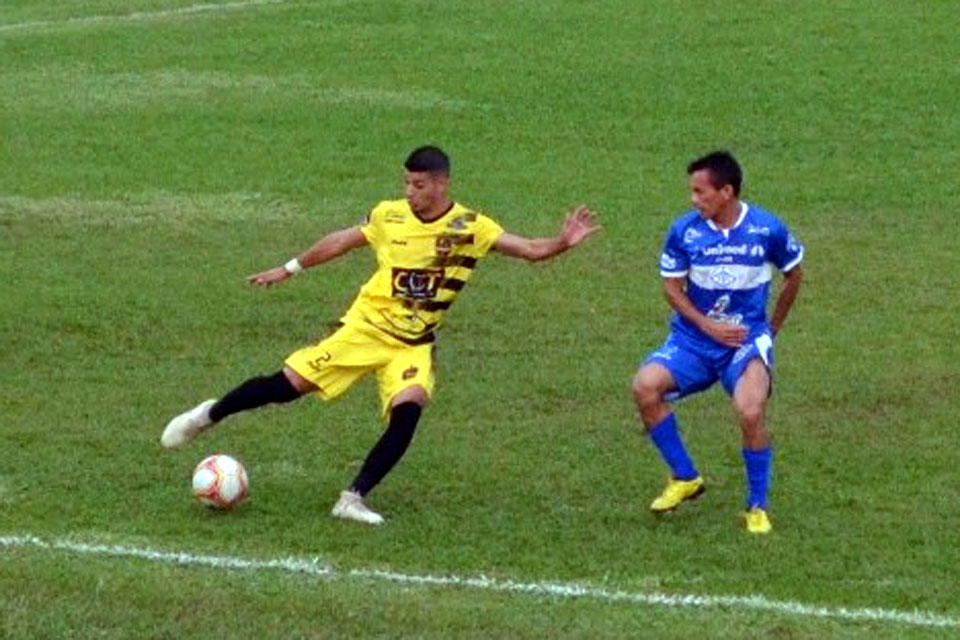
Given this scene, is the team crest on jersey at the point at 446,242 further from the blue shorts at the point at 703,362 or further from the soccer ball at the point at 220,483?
the soccer ball at the point at 220,483

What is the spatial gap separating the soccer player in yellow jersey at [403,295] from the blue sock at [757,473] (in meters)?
1.40

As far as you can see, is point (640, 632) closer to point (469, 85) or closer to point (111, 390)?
point (111, 390)

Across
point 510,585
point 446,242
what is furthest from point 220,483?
point 510,585

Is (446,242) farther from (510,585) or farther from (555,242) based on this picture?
(510,585)

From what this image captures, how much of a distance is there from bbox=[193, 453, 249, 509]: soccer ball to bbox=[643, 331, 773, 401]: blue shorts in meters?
2.13

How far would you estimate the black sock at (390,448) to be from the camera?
1135cm

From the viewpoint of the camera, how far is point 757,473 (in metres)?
11.1

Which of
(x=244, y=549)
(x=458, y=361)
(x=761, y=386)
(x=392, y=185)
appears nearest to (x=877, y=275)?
(x=458, y=361)

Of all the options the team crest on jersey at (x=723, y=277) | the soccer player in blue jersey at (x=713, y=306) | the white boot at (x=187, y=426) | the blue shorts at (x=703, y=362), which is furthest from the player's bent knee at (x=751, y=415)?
the white boot at (x=187, y=426)

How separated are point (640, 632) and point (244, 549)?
225cm

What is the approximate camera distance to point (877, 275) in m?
17.6

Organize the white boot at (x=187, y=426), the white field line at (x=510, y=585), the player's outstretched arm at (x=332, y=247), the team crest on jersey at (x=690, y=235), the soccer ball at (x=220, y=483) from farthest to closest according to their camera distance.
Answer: the white boot at (x=187, y=426), the player's outstretched arm at (x=332, y=247), the team crest on jersey at (x=690, y=235), the soccer ball at (x=220, y=483), the white field line at (x=510, y=585)

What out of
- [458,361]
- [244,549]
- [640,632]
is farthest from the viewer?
[458,361]

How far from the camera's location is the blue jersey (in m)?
11.3
